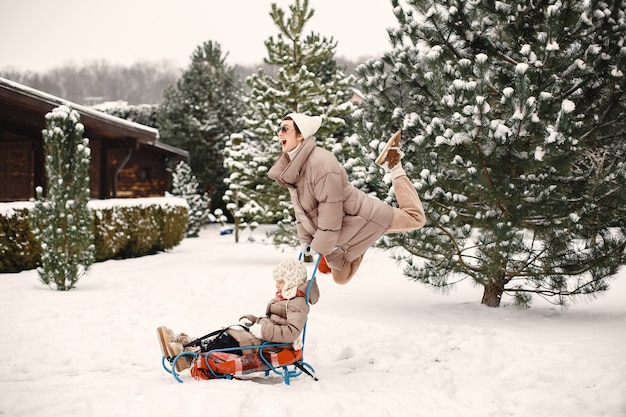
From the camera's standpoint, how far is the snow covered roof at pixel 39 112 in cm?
1183

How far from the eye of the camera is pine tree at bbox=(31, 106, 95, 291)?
9.05 metres

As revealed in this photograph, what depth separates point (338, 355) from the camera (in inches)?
227

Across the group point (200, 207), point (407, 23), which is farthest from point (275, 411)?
point (200, 207)

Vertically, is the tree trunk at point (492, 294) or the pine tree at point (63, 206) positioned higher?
the pine tree at point (63, 206)

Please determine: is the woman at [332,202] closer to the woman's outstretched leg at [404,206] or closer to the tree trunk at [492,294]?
the woman's outstretched leg at [404,206]

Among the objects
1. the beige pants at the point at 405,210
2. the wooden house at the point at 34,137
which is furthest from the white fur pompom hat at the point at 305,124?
the wooden house at the point at 34,137

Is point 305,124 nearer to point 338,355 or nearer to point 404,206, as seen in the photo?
point 404,206

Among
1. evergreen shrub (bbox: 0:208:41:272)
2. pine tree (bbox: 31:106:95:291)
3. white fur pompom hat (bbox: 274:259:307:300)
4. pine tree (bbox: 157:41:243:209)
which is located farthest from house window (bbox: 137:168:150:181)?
white fur pompom hat (bbox: 274:259:307:300)

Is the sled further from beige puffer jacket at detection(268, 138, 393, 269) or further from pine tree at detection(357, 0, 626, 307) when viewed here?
pine tree at detection(357, 0, 626, 307)

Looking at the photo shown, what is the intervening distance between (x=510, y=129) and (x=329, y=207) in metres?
3.19

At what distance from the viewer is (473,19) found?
761 centimetres

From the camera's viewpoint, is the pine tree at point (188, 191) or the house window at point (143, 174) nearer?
the house window at point (143, 174)

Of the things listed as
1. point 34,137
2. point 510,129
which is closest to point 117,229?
point 34,137

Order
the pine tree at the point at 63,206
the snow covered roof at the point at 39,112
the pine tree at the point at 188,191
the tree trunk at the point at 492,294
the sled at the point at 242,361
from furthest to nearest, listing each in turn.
→ the pine tree at the point at 188,191
the snow covered roof at the point at 39,112
the pine tree at the point at 63,206
the tree trunk at the point at 492,294
the sled at the point at 242,361
